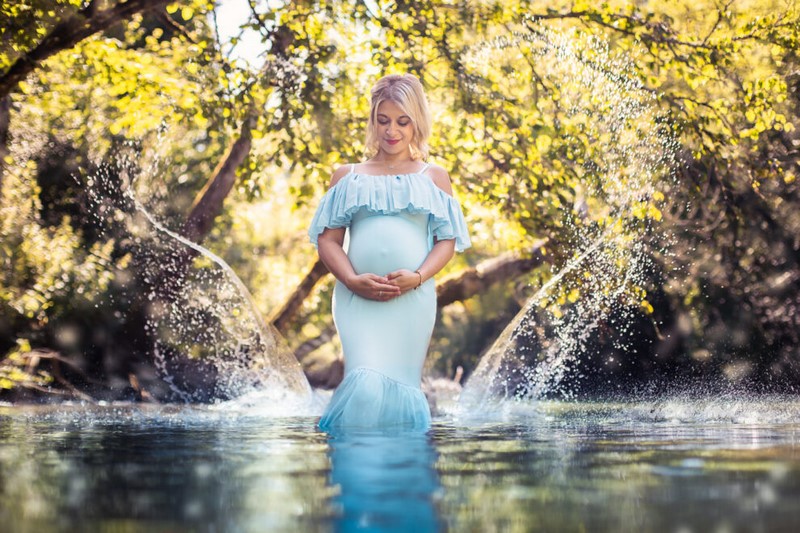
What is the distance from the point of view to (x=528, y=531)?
210 cm

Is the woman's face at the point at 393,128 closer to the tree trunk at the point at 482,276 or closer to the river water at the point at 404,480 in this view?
the river water at the point at 404,480

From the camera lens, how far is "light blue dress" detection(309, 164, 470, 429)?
15.5 ft

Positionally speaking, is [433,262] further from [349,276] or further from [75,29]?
[75,29]

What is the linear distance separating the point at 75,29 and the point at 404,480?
4.50 m

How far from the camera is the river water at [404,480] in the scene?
2.24 meters

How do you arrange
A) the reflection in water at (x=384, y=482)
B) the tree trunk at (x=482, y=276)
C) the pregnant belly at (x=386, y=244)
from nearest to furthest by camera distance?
the reflection in water at (x=384, y=482) < the pregnant belly at (x=386, y=244) < the tree trunk at (x=482, y=276)

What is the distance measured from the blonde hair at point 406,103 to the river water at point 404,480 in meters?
1.41

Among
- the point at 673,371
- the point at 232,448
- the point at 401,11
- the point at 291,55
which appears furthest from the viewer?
the point at 673,371

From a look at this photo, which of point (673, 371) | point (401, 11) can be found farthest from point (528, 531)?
point (673, 371)

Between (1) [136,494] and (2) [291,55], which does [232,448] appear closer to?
(1) [136,494]

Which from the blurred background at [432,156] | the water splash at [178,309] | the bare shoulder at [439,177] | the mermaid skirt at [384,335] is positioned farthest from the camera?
the water splash at [178,309]

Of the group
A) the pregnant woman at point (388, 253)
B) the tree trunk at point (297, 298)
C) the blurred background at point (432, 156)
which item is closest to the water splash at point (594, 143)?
the blurred background at point (432, 156)

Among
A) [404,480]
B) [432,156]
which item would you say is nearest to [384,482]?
[404,480]

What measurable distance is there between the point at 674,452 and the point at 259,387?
8003mm
